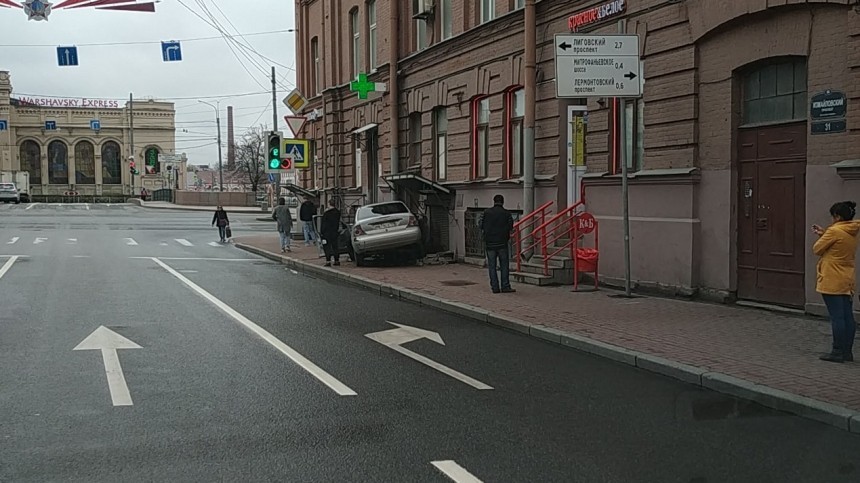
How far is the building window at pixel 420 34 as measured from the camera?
23141 mm

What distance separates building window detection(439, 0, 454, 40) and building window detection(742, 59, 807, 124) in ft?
35.2

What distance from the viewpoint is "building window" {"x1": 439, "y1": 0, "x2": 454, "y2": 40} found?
71.1ft

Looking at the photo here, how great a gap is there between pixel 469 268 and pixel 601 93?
24.0 feet

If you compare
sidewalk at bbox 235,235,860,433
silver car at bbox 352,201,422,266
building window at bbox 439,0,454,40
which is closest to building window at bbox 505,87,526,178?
silver car at bbox 352,201,422,266

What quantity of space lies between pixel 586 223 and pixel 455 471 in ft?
31.5

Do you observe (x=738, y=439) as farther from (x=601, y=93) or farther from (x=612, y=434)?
(x=601, y=93)

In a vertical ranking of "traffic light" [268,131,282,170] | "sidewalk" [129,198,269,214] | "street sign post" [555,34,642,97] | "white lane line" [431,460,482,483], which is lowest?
"white lane line" [431,460,482,483]

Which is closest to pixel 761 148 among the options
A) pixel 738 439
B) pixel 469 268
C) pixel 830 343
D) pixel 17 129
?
pixel 830 343

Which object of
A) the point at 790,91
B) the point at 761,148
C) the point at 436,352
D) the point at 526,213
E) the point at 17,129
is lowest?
the point at 436,352

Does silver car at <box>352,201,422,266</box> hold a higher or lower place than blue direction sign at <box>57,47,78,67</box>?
lower

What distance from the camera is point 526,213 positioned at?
16.9m

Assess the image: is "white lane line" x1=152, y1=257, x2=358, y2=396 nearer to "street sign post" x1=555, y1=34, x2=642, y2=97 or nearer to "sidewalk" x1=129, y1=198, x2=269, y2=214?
"street sign post" x1=555, y1=34, x2=642, y2=97

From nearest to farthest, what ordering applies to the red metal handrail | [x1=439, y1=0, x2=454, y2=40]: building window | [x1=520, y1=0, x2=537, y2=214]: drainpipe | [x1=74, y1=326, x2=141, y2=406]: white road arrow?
[x1=74, y1=326, x2=141, y2=406]: white road arrow, the red metal handrail, [x1=520, y1=0, x2=537, y2=214]: drainpipe, [x1=439, y1=0, x2=454, y2=40]: building window

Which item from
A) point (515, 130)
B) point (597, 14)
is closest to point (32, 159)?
point (515, 130)
